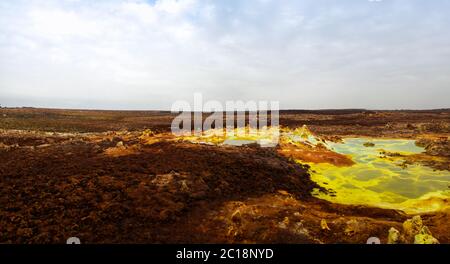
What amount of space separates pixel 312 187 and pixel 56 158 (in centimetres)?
1064

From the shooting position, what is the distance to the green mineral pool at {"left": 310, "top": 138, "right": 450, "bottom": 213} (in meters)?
10.9

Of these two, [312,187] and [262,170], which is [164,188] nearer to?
[262,170]

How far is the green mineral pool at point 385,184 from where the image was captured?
1091cm

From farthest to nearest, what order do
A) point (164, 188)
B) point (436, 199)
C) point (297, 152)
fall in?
1. point (297, 152)
2. point (436, 199)
3. point (164, 188)

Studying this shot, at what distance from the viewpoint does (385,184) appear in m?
13.4

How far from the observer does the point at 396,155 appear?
20062 millimetres

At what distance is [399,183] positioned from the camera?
13.4 meters
